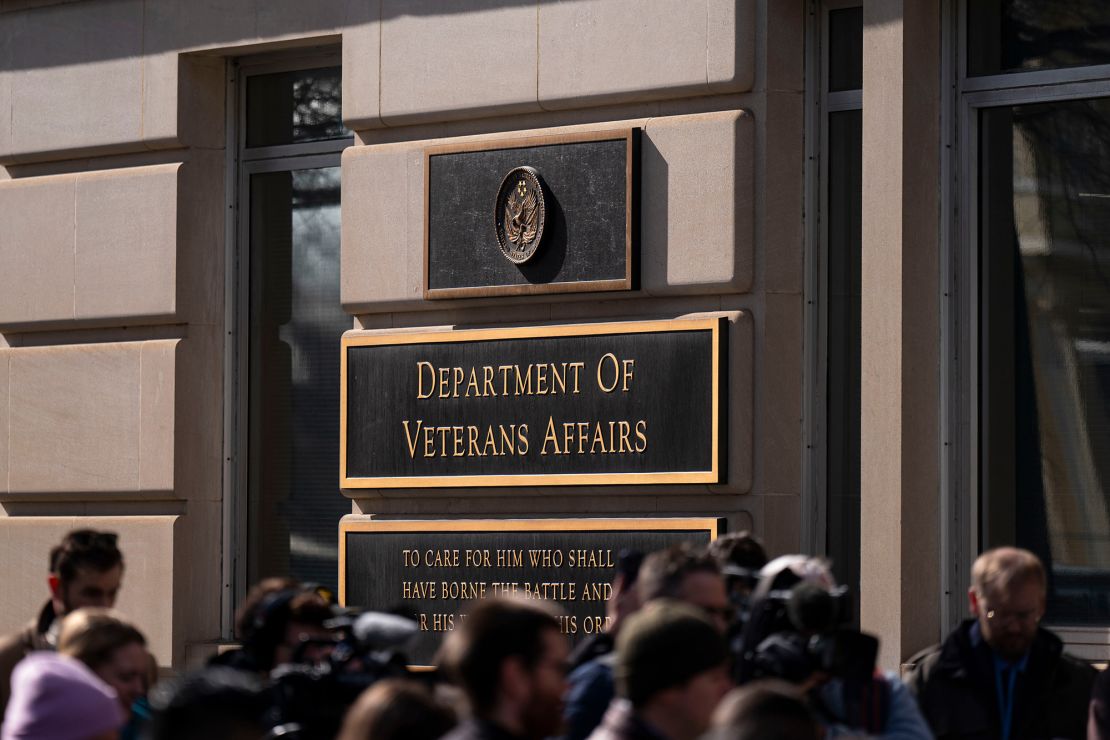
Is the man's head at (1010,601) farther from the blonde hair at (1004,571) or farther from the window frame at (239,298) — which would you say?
the window frame at (239,298)

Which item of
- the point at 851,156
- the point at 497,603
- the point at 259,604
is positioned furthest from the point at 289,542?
the point at 497,603

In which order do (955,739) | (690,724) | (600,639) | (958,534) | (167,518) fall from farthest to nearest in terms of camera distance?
1. (167,518)
2. (958,534)
3. (955,739)
4. (600,639)
5. (690,724)

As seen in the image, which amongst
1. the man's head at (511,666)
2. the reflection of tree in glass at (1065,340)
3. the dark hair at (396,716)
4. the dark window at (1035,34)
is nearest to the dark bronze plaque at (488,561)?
the reflection of tree in glass at (1065,340)

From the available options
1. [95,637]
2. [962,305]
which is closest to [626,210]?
[962,305]

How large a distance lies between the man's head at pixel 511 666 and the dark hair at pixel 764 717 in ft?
2.70

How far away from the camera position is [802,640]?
5.94 metres

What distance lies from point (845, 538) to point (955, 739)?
3.37 meters

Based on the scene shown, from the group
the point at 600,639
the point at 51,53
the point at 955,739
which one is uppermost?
the point at 51,53

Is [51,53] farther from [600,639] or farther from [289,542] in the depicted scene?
[600,639]

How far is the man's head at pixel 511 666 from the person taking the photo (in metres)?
4.65

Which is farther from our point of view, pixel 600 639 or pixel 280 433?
pixel 280 433

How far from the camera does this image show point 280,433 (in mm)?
Result: 12734

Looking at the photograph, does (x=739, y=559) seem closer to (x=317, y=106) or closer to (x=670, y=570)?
(x=670, y=570)

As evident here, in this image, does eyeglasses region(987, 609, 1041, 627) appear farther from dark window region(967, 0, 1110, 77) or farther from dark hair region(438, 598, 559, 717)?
dark window region(967, 0, 1110, 77)
